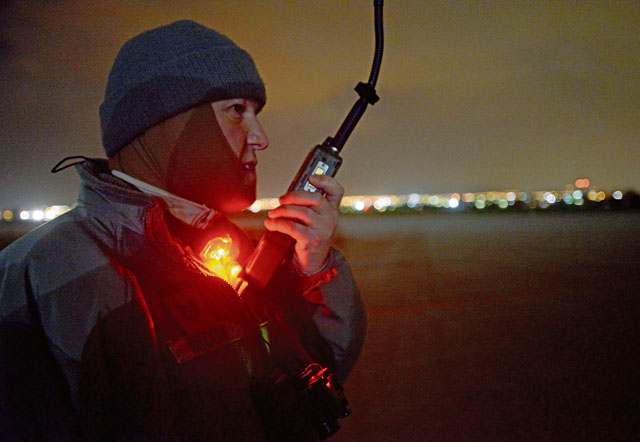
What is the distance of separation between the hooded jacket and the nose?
0.48 m

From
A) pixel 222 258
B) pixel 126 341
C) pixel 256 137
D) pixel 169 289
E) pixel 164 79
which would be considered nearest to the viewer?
pixel 126 341

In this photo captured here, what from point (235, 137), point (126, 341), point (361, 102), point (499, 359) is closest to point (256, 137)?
point (235, 137)

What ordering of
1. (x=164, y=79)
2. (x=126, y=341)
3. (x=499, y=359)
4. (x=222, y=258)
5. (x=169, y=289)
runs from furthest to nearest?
1. (x=499, y=359)
2. (x=222, y=258)
3. (x=164, y=79)
4. (x=169, y=289)
5. (x=126, y=341)

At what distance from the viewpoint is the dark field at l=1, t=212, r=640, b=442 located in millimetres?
3354

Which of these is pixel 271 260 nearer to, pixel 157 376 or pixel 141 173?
pixel 141 173

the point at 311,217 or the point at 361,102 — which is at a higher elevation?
the point at 361,102

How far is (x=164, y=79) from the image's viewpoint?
161 cm

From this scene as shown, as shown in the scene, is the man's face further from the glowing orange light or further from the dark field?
the dark field

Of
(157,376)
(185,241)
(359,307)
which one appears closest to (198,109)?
(185,241)

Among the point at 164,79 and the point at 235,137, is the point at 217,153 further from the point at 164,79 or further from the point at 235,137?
the point at 164,79

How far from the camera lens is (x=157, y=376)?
1.14 meters

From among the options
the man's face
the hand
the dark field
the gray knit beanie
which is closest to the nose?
the man's face

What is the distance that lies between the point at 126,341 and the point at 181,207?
2.17 feet

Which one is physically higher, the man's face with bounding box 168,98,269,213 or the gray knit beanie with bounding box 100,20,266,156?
the gray knit beanie with bounding box 100,20,266,156
